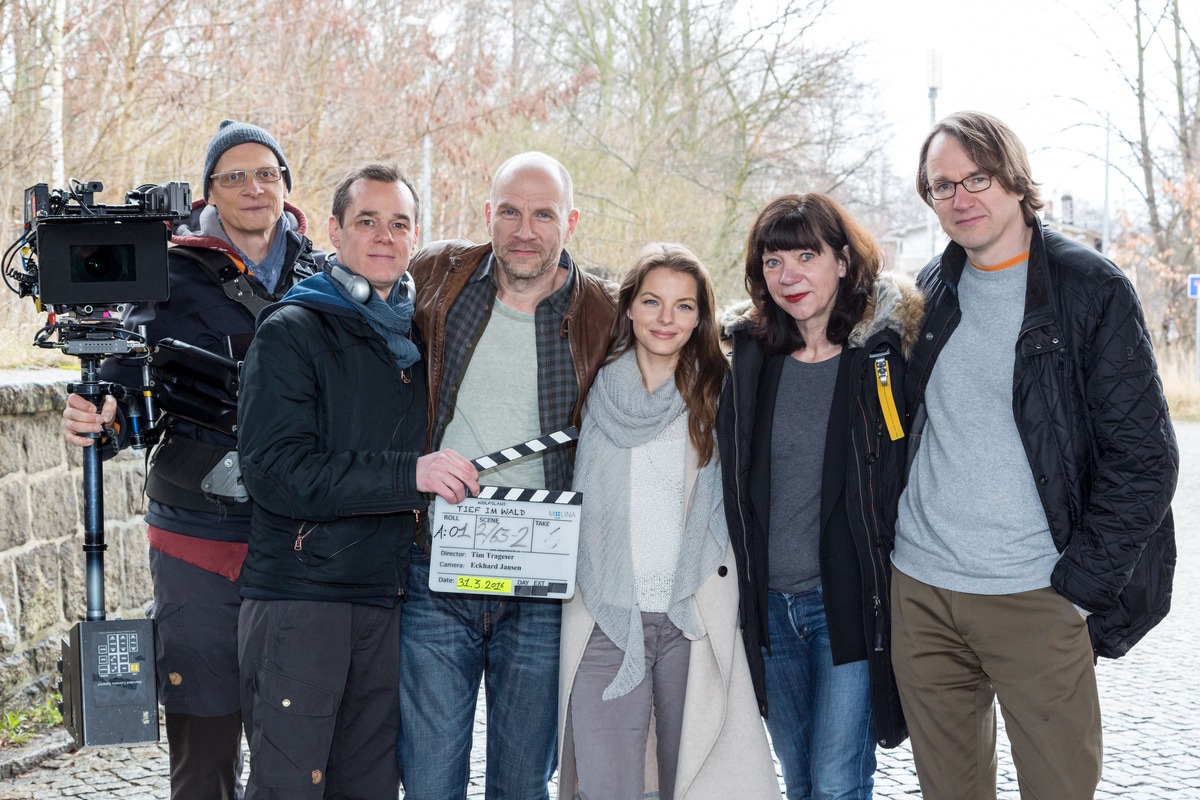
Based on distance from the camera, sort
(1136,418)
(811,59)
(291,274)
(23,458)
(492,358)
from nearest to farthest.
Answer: (1136,418) < (492,358) < (291,274) < (23,458) < (811,59)

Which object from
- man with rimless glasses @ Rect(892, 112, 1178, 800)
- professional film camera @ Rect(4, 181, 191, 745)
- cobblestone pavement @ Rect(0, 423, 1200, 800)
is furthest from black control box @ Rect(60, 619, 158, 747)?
man with rimless glasses @ Rect(892, 112, 1178, 800)

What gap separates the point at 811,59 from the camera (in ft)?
66.7

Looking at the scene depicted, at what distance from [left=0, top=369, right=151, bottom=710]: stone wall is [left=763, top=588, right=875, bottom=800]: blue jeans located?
3057mm

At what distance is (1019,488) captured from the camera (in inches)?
131

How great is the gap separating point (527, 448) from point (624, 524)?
37 cm

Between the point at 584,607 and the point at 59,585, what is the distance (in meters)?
3.17

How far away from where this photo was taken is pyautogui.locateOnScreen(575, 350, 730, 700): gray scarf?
Result: 11.5 ft

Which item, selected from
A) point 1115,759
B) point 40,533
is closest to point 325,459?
point 40,533

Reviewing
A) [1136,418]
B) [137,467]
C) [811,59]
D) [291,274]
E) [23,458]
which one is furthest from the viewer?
[811,59]

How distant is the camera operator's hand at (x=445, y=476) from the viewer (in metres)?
3.30

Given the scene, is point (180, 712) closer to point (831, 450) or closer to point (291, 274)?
point (291, 274)

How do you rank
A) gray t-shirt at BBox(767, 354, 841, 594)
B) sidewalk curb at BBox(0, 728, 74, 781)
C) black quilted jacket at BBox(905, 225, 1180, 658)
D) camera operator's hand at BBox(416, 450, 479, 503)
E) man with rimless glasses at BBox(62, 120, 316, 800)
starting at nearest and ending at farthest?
black quilted jacket at BBox(905, 225, 1180, 658), camera operator's hand at BBox(416, 450, 479, 503), gray t-shirt at BBox(767, 354, 841, 594), man with rimless glasses at BBox(62, 120, 316, 800), sidewalk curb at BBox(0, 728, 74, 781)

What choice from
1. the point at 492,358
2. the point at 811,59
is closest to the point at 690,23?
the point at 811,59

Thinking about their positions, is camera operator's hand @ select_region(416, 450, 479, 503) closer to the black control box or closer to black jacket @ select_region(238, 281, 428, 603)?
black jacket @ select_region(238, 281, 428, 603)
